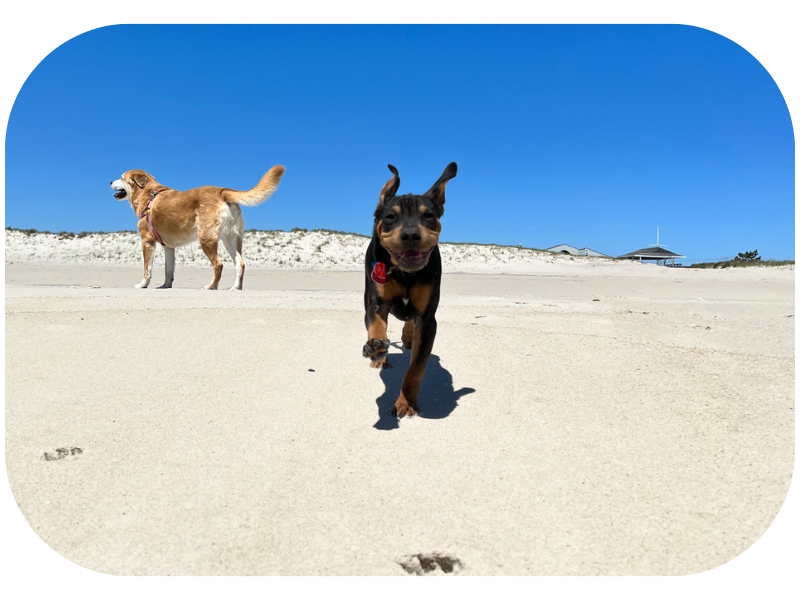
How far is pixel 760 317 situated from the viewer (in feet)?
22.3

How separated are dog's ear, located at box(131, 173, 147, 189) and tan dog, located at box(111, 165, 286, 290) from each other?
0.64 metres

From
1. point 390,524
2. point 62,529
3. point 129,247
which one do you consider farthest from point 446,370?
point 129,247

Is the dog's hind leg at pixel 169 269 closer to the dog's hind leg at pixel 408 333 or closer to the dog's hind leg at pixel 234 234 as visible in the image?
the dog's hind leg at pixel 234 234

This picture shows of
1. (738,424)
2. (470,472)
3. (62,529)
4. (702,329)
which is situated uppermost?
(702,329)

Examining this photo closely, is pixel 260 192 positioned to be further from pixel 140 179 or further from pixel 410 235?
pixel 410 235

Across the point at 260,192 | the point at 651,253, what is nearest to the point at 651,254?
the point at 651,253

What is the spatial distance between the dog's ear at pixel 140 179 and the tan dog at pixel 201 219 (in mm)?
636

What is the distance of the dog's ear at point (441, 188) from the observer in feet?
12.5

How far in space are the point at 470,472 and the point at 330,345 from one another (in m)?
2.47

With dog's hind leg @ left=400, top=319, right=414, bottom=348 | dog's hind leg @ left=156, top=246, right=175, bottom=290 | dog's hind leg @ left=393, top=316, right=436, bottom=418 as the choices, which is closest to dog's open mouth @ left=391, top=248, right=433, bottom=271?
dog's hind leg @ left=393, top=316, right=436, bottom=418

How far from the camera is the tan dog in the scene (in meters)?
10.2

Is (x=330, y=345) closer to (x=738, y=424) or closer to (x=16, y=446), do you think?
(x=16, y=446)

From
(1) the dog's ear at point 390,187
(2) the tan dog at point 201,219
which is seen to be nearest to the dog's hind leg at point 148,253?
(2) the tan dog at point 201,219

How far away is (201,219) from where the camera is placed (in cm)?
1025
